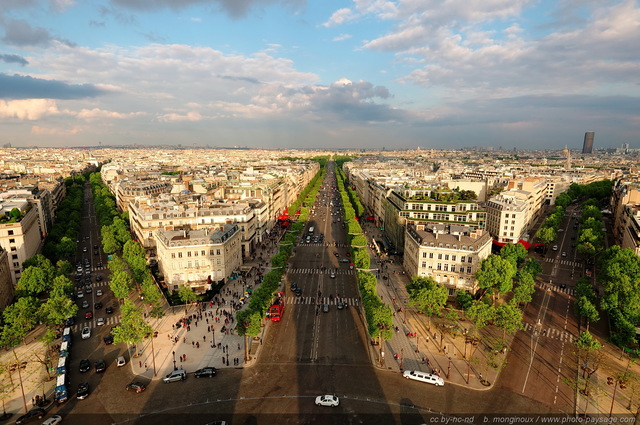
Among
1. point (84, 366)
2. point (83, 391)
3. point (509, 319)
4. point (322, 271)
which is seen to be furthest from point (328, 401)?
point (322, 271)

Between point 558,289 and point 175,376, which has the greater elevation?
point 558,289

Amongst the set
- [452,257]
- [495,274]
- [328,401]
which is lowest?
[328,401]

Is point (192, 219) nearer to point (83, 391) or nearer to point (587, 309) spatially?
point (83, 391)

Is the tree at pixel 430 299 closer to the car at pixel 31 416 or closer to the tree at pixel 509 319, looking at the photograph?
the tree at pixel 509 319

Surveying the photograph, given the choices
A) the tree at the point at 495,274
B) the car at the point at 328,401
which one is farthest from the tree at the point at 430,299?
the car at the point at 328,401

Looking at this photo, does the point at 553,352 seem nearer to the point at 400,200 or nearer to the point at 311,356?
the point at 311,356

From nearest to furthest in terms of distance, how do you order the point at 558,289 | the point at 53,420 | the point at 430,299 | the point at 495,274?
the point at 53,420, the point at 430,299, the point at 495,274, the point at 558,289

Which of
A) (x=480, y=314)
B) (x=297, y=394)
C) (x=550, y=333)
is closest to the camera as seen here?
(x=297, y=394)

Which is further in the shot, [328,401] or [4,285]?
[4,285]
